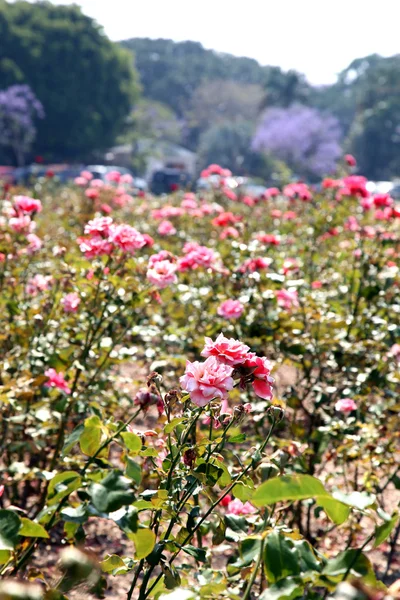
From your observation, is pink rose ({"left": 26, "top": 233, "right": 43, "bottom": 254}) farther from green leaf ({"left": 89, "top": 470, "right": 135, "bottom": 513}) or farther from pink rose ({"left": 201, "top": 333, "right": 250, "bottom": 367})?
green leaf ({"left": 89, "top": 470, "right": 135, "bottom": 513})

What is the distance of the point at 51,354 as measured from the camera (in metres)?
2.69

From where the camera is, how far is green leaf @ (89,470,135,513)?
1019mm

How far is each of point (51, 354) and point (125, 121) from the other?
33.9 m

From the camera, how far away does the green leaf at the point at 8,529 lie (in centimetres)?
95

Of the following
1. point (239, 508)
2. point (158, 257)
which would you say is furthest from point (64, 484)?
point (158, 257)

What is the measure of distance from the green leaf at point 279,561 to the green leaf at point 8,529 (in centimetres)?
34

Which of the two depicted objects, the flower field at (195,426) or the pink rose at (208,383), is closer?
the flower field at (195,426)

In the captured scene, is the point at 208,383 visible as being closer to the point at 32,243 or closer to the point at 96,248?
the point at 96,248

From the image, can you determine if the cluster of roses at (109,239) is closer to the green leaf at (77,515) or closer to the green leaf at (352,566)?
the green leaf at (77,515)

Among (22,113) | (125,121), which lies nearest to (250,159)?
(125,121)

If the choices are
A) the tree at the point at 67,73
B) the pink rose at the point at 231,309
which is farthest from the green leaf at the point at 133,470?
the tree at the point at 67,73

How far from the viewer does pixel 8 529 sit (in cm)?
96

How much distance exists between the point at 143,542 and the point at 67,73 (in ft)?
114

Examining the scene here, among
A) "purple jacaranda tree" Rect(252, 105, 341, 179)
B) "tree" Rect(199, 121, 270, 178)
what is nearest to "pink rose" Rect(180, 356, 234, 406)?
Answer: "purple jacaranda tree" Rect(252, 105, 341, 179)
